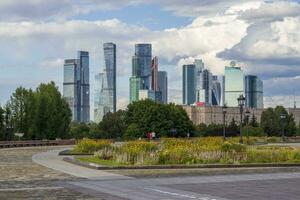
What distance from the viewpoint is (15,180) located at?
2127cm

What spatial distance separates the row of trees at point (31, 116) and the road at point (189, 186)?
221 ft

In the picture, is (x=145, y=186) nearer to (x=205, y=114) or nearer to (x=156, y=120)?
(x=156, y=120)

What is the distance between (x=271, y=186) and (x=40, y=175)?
30.8ft

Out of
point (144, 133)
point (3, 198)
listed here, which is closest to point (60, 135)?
point (144, 133)

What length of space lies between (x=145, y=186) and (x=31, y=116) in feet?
242

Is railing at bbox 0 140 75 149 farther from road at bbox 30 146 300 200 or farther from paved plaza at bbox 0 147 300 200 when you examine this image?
road at bbox 30 146 300 200

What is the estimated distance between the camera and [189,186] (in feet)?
61.7

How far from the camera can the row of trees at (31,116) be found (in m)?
89.9

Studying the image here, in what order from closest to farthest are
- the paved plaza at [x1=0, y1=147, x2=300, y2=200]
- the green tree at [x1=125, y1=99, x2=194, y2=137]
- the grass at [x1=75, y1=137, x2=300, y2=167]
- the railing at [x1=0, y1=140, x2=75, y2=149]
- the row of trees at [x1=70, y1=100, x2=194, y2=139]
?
the paved plaza at [x1=0, y1=147, x2=300, y2=200] < the grass at [x1=75, y1=137, x2=300, y2=167] < the railing at [x1=0, y1=140, x2=75, y2=149] < the row of trees at [x1=70, y1=100, x2=194, y2=139] < the green tree at [x1=125, y1=99, x2=194, y2=137]

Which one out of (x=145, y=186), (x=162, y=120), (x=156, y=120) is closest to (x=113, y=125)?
(x=156, y=120)

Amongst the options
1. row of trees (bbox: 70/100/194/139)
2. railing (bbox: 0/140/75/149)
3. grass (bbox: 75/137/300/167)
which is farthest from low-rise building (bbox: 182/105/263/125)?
grass (bbox: 75/137/300/167)

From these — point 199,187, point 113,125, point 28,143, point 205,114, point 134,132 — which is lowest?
point 199,187

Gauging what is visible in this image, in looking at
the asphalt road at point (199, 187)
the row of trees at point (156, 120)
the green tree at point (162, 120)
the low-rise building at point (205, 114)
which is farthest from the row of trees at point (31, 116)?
the low-rise building at point (205, 114)

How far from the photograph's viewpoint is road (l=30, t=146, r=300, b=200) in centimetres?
1591
